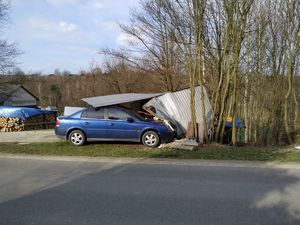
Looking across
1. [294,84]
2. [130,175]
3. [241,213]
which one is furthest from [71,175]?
[294,84]

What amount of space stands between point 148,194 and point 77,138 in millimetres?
7419

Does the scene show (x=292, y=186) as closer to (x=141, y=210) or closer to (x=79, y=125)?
(x=141, y=210)

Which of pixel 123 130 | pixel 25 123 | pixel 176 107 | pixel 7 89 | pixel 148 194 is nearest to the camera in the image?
pixel 148 194

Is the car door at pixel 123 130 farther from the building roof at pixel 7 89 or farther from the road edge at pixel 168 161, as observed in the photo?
the building roof at pixel 7 89

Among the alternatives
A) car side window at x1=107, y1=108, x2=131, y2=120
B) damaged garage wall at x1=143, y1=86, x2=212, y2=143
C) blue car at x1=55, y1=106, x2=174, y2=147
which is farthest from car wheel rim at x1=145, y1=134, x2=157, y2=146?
damaged garage wall at x1=143, y1=86, x2=212, y2=143

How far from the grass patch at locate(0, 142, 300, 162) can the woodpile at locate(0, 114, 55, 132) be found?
40.6ft

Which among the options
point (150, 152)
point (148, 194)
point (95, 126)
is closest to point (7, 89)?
point (95, 126)

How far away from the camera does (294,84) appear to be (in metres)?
20.1

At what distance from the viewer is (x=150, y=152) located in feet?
39.1

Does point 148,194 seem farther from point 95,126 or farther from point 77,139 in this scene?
point 77,139

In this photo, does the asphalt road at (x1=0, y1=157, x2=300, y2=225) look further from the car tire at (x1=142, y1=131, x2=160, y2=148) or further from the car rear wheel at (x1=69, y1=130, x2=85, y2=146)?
the car rear wheel at (x1=69, y1=130, x2=85, y2=146)

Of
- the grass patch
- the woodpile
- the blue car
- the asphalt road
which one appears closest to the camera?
the asphalt road

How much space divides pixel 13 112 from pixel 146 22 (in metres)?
11.1

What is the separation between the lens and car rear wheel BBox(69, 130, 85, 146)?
13609 mm
